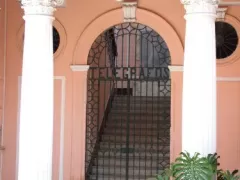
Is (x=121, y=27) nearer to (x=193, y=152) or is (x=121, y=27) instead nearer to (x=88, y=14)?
(x=88, y=14)

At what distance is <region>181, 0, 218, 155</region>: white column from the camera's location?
31.5 feet

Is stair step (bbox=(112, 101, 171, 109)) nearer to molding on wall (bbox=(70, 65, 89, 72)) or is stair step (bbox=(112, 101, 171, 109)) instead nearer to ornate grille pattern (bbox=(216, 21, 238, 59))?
molding on wall (bbox=(70, 65, 89, 72))

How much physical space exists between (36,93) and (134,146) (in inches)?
188

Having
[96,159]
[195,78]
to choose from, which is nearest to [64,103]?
[96,159]

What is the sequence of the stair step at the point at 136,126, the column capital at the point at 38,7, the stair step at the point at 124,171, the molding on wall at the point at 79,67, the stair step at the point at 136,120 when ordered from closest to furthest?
1. the column capital at the point at 38,7
2. the molding on wall at the point at 79,67
3. the stair step at the point at 124,171
4. the stair step at the point at 136,126
5. the stair step at the point at 136,120

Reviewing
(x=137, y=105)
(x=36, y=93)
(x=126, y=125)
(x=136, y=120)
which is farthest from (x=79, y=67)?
(x=36, y=93)

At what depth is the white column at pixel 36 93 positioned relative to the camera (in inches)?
403

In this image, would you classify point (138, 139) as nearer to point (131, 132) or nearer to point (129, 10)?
point (131, 132)

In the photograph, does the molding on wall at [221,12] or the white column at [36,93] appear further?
the molding on wall at [221,12]

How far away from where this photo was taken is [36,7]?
10.2 meters

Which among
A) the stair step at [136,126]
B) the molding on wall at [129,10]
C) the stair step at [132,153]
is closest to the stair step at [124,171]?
the stair step at [132,153]

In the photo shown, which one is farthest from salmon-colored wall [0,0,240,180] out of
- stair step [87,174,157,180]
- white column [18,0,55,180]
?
white column [18,0,55,180]

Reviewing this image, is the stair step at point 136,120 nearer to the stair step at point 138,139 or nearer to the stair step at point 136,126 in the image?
the stair step at point 136,126

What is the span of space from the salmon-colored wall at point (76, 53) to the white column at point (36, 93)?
11.3 ft
